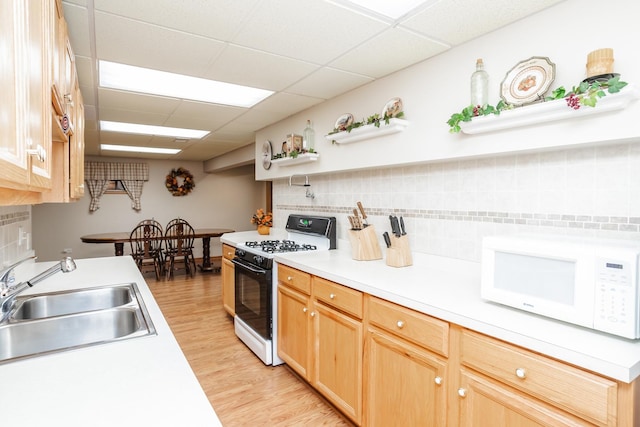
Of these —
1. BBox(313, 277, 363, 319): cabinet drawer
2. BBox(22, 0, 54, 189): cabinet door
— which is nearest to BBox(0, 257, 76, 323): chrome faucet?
BBox(22, 0, 54, 189): cabinet door

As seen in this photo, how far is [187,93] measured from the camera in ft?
9.03

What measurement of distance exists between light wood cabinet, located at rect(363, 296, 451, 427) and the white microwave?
0.30 m

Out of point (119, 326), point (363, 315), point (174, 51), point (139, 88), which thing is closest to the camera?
point (119, 326)

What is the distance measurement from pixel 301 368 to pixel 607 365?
5.79 feet

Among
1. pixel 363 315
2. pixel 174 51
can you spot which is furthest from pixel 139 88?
pixel 363 315

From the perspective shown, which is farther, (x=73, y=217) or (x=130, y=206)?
(x=130, y=206)

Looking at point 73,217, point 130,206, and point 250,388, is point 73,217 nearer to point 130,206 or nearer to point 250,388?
point 130,206

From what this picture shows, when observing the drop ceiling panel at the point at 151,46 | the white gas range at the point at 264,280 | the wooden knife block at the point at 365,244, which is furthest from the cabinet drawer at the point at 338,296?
the drop ceiling panel at the point at 151,46

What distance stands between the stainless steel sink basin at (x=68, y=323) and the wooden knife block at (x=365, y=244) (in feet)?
4.41

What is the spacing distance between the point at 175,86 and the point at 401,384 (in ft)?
8.22

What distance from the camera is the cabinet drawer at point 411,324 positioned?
137 centimetres

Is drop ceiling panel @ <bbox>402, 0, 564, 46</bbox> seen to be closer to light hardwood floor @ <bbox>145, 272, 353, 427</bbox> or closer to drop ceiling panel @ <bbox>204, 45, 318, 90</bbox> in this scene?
drop ceiling panel @ <bbox>204, 45, 318, 90</bbox>

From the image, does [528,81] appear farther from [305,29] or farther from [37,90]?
[37,90]

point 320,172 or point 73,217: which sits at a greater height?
point 320,172
